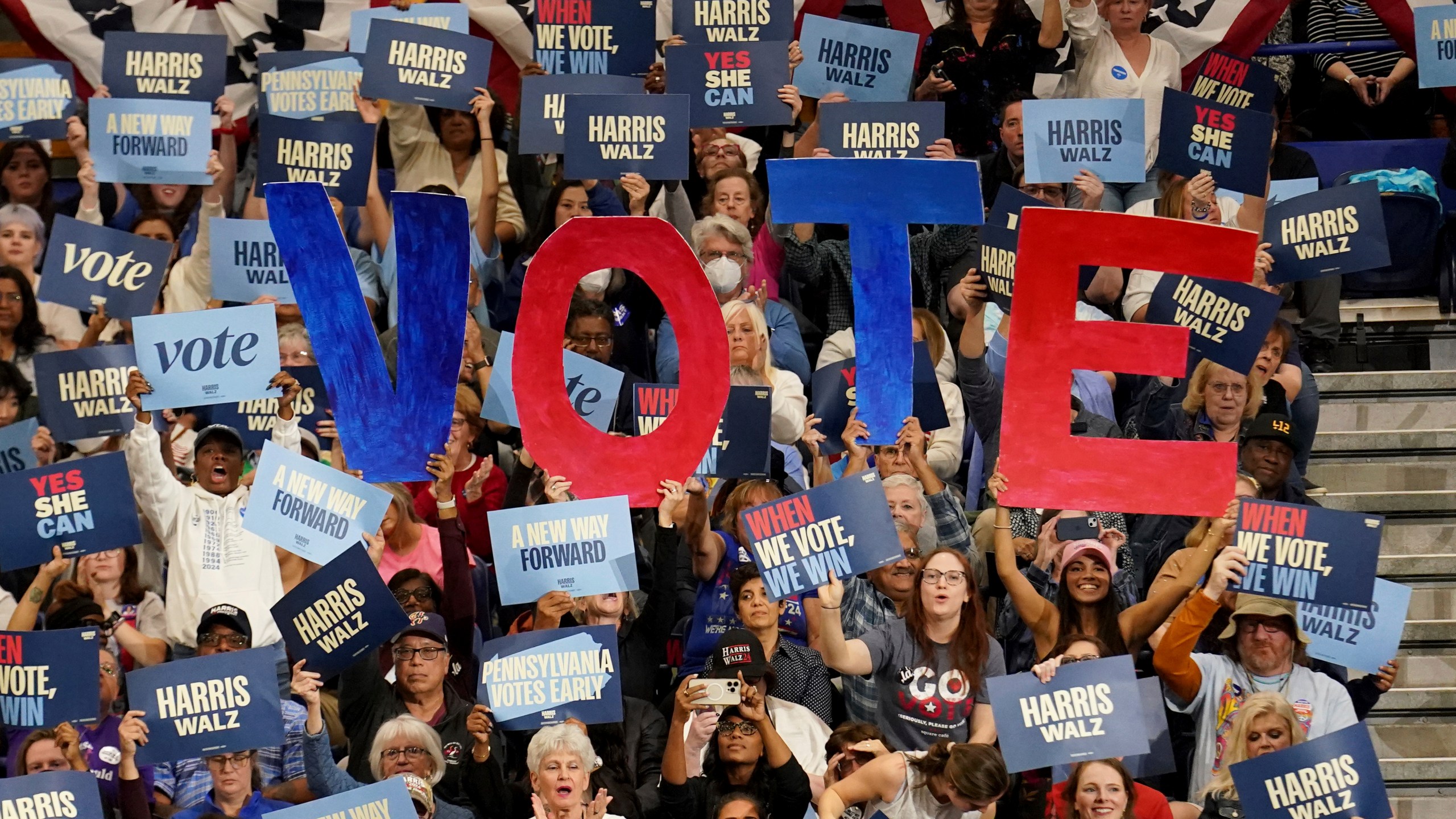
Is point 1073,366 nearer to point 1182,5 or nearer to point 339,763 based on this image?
point 339,763

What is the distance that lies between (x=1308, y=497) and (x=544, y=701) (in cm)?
313

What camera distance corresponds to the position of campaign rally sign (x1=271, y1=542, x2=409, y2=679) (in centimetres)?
709

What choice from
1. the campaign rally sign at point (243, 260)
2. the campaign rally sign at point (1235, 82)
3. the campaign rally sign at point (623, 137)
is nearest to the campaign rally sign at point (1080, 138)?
the campaign rally sign at point (1235, 82)

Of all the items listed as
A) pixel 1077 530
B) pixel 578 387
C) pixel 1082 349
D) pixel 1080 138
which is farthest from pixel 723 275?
pixel 1077 530

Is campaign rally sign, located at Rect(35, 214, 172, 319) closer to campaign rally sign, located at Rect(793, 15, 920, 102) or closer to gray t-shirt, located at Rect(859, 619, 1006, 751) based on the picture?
campaign rally sign, located at Rect(793, 15, 920, 102)

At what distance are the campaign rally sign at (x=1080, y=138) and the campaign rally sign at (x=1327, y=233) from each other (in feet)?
1.93

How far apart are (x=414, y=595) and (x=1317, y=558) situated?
298 cm

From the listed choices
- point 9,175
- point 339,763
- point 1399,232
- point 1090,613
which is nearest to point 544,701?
point 339,763

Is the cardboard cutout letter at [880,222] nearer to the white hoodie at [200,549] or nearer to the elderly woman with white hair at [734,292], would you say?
the elderly woman with white hair at [734,292]

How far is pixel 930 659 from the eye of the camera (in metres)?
7.18

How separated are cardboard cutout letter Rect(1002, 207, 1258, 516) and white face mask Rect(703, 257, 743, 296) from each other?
140cm

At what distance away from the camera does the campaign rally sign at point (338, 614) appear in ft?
23.3

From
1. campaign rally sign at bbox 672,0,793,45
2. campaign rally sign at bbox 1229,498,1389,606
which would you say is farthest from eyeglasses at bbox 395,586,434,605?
campaign rally sign at bbox 672,0,793,45

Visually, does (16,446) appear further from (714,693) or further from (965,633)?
(965,633)
